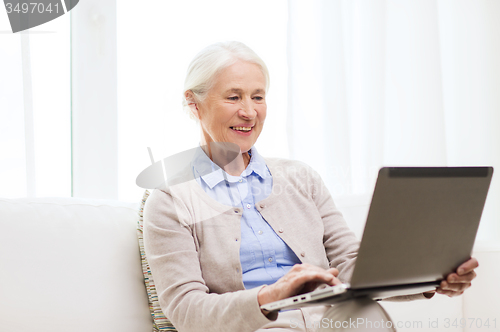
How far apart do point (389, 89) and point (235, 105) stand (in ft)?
3.45

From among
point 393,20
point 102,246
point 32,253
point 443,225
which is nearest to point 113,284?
point 102,246

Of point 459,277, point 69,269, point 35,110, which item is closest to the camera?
point 459,277

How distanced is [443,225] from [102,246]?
84cm

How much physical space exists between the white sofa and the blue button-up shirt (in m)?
0.26

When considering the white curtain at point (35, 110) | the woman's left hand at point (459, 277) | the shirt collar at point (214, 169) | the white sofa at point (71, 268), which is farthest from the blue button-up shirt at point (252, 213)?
the white curtain at point (35, 110)

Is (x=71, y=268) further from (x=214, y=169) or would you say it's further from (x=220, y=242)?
(x=214, y=169)

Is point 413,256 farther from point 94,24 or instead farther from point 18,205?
point 94,24

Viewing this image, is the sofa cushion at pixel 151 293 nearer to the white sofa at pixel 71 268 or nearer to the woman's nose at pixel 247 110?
the white sofa at pixel 71 268

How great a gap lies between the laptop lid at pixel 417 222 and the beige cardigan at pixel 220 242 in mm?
246

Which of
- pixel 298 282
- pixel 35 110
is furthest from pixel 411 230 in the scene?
pixel 35 110

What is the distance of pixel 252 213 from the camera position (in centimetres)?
127

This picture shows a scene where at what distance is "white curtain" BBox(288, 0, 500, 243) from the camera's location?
6.77ft

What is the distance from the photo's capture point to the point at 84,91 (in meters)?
1.74

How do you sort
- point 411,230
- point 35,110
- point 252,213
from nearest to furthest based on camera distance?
point 411,230
point 252,213
point 35,110
